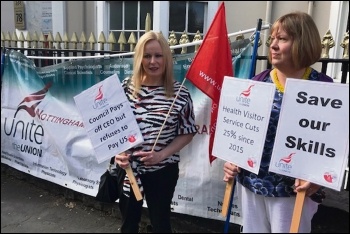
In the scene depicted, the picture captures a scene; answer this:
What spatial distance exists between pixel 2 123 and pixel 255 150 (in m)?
3.10

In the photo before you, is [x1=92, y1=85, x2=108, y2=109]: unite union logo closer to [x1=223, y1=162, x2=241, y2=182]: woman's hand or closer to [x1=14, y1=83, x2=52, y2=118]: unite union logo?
[x1=223, y1=162, x2=241, y2=182]: woman's hand

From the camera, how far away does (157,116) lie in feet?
6.90

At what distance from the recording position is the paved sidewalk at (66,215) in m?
2.23

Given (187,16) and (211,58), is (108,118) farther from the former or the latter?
(187,16)

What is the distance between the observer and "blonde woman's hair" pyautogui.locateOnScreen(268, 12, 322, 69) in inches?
68.9

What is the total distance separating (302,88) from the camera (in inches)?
65.9

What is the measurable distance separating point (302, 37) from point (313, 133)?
18.1 inches

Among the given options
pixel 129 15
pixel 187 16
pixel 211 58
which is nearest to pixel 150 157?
pixel 211 58

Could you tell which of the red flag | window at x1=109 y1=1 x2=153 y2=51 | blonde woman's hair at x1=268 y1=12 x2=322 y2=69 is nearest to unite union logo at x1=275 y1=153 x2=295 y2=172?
blonde woman's hair at x1=268 y1=12 x2=322 y2=69

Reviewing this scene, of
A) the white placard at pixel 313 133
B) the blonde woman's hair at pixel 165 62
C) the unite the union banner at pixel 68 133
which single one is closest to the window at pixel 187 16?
the unite the union banner at pixel 68 133

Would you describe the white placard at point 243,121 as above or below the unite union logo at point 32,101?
above

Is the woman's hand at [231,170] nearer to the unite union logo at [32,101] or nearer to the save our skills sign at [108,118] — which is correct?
the save our skills sign at [108,118]

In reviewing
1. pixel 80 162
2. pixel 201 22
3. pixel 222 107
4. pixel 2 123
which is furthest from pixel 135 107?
pixel 201 22

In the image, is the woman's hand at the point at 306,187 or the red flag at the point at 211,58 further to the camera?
the red flag at the point at 211,58
